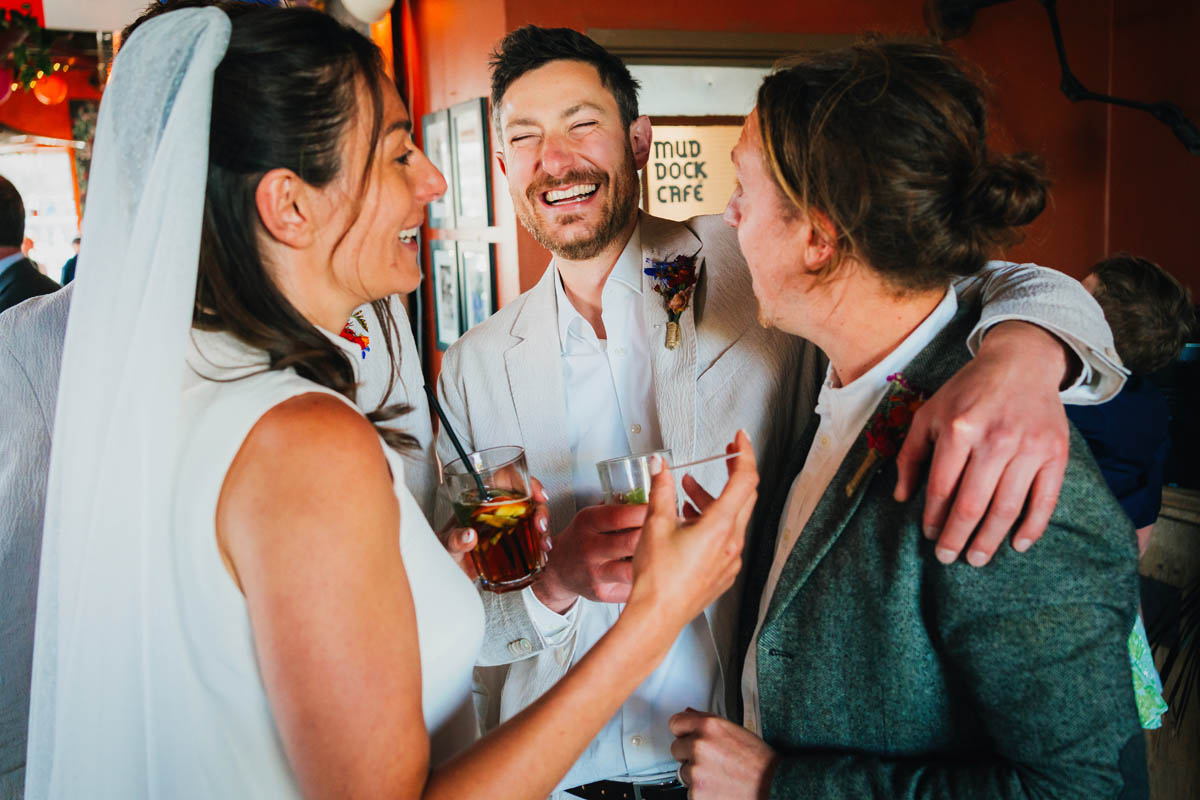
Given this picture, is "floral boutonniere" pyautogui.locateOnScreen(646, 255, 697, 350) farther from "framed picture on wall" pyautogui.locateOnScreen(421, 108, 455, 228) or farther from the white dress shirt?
"framed picture on wall" pyautogui.locateOnScreen(421, 108, 455, 228)

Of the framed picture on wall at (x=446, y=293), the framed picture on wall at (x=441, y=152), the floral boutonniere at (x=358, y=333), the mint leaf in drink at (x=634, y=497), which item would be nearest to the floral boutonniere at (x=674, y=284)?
the mint leaf in drink at (x=634, y=497)

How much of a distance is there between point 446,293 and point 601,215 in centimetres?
349

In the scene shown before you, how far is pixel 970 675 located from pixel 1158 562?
228 cm

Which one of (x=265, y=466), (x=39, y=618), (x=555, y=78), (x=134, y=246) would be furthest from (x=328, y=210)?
(x=555, y=78)

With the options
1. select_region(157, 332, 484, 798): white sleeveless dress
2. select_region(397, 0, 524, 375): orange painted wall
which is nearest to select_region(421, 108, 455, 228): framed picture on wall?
select_region(397, 0, 524, 375): orange painted wall

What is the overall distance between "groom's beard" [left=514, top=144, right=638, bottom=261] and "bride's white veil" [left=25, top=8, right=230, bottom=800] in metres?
1.08

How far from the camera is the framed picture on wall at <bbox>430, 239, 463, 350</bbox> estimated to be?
5.16 metres

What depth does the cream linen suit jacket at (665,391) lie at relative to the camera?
1752 millimetres

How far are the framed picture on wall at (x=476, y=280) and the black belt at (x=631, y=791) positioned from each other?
9.61ft

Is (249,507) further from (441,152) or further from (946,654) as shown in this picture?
(441,152)

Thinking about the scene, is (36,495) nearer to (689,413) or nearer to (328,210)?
(328,210)

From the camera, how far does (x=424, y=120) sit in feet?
17.7

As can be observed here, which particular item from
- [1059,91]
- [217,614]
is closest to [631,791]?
[217,614]

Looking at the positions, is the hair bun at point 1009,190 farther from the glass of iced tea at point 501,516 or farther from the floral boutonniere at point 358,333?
the floral boutonniere at point 358,333
